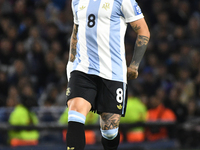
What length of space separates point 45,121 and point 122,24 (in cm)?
529

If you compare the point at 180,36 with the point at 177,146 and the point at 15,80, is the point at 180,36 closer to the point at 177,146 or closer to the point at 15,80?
the point at 177,146

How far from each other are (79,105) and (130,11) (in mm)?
1049

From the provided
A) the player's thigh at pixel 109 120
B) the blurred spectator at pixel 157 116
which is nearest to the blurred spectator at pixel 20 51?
the blurred spectator at pixel 157 116

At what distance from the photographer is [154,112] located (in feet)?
28.6

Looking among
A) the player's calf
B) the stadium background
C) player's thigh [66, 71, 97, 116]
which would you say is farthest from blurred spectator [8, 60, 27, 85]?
the player's calf

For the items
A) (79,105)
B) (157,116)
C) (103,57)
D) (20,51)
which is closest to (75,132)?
→ (79,105)

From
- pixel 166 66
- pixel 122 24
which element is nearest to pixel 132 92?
pixel 166 66

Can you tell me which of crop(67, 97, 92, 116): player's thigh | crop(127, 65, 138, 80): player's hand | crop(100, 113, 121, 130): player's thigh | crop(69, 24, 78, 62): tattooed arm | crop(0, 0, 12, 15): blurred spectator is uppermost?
crop(0, 0, 12, 15): blurred spectator

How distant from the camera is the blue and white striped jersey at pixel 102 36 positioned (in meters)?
3.70

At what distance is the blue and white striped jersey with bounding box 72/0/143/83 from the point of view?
3701mm

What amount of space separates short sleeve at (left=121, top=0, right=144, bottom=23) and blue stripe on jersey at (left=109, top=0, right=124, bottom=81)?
5cm

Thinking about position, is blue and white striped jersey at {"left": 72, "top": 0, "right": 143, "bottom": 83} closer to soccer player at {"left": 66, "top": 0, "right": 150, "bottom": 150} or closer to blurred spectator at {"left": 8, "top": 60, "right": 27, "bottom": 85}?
soccer player at {"left": 66, "top": 0, "right": 150, "bottom": 150}

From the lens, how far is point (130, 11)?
3766 mm

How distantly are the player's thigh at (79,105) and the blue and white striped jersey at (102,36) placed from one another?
0.31m
